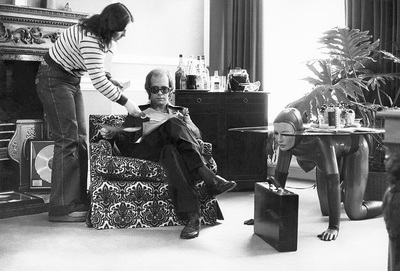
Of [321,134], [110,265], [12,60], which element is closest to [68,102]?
[12,60]

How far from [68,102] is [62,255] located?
46.1 inches

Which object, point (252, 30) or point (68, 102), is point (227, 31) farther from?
point (68, 102)

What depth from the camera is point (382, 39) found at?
4.54 meters

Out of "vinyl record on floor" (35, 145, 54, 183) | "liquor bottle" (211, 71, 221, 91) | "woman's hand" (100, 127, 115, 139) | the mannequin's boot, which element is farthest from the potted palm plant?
"vinyl record on floor" (35, 145, 54, 183)

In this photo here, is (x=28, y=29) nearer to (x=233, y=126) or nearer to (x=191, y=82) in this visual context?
(x=191, y=82)

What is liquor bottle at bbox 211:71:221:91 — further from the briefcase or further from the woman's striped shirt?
the briefcase

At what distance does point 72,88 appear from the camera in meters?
3.76

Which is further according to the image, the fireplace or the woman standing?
the fireplace

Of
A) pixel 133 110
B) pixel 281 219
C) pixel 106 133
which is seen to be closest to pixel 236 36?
pixel 133 110

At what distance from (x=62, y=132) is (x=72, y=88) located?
302mm

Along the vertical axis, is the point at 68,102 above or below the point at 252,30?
below

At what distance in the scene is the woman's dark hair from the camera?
3492 mm

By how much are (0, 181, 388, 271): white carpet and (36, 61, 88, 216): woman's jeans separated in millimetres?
192

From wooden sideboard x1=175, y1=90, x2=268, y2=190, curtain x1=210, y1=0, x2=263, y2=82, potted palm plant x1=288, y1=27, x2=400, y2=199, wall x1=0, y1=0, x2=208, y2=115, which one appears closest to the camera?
potted palm plant x1=288, y1=27, x2=400, y2=199
